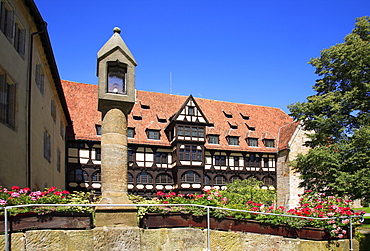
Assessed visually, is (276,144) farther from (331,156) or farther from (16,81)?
(16,81)

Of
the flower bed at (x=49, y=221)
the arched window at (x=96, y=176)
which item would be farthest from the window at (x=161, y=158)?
the flower bed at (x=49, y=221)

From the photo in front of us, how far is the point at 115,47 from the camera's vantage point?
24.8 feet

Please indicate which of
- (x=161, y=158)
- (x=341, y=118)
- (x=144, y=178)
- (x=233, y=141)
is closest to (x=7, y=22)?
(x=341, y=118)

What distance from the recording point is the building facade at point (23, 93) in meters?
10.7

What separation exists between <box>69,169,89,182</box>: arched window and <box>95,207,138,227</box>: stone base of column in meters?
22.7

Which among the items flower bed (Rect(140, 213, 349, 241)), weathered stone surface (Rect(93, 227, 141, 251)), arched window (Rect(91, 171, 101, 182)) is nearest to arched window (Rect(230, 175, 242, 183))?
arched window (Rect(91, 171, 101, 182))

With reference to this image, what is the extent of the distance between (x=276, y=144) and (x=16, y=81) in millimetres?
28164

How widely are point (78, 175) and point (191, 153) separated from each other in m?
9.20

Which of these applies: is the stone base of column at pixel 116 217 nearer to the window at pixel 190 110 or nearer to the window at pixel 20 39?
the window at pixel 20 39

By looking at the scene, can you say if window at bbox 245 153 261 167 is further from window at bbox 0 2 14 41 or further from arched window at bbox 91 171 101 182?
window at bbox 0 2 14 41

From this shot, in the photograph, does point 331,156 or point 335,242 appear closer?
point 335,242

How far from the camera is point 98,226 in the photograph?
6719mm

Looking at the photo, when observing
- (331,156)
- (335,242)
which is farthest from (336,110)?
(335,242)

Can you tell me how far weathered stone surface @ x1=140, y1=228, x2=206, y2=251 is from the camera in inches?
267
